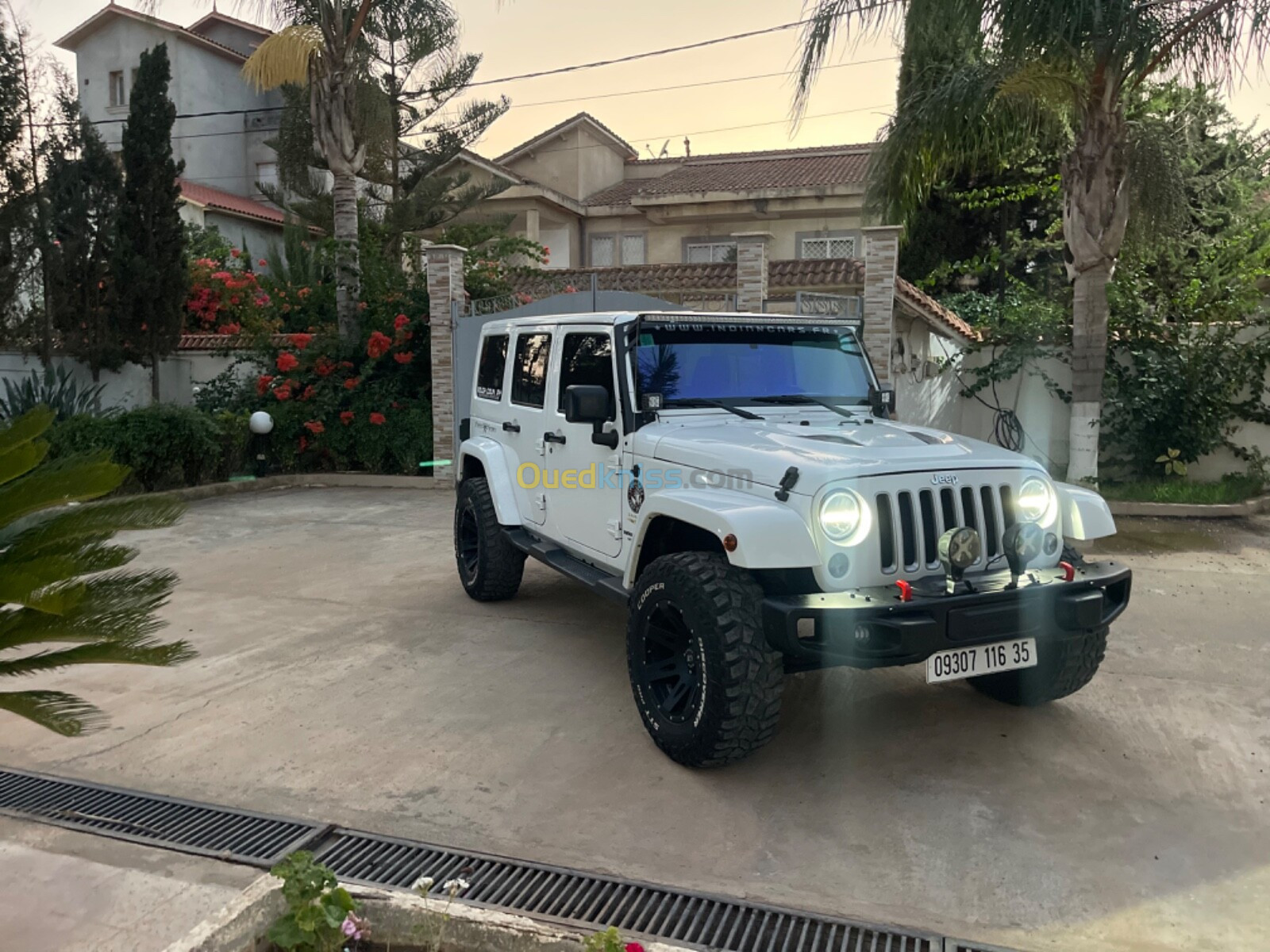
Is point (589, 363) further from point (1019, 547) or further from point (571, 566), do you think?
point (1019, 547)

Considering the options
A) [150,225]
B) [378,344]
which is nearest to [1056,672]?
[378,344]

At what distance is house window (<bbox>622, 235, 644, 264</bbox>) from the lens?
74.2 ft

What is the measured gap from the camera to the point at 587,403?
14.7ft

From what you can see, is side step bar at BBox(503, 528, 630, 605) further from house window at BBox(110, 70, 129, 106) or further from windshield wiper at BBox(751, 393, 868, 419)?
house window at BBox(110, 70, 129, 106)

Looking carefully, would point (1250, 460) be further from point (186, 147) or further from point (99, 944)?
point (186, 147)

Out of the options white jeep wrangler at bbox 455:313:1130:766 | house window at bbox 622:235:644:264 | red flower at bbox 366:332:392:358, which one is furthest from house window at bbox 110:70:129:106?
white jeep wrangler at bbox 455:313:1130:766

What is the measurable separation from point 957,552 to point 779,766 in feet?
3.69

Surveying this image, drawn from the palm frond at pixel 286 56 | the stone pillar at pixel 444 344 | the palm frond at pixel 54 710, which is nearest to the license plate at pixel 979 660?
the palm frond at pixel 54 710

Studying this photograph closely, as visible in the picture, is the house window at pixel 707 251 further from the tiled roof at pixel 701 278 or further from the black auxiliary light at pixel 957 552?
the black auxiliary light at pixel 957 552

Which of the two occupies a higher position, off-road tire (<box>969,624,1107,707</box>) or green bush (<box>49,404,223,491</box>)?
green bush (<box>49,404,223,491</box>)

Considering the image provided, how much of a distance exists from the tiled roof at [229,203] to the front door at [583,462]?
19744 millimetres

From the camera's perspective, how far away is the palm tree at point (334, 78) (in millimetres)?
12484

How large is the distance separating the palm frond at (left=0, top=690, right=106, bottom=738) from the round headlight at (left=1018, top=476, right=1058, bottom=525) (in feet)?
11.1

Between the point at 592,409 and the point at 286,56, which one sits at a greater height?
the point at 286,56
